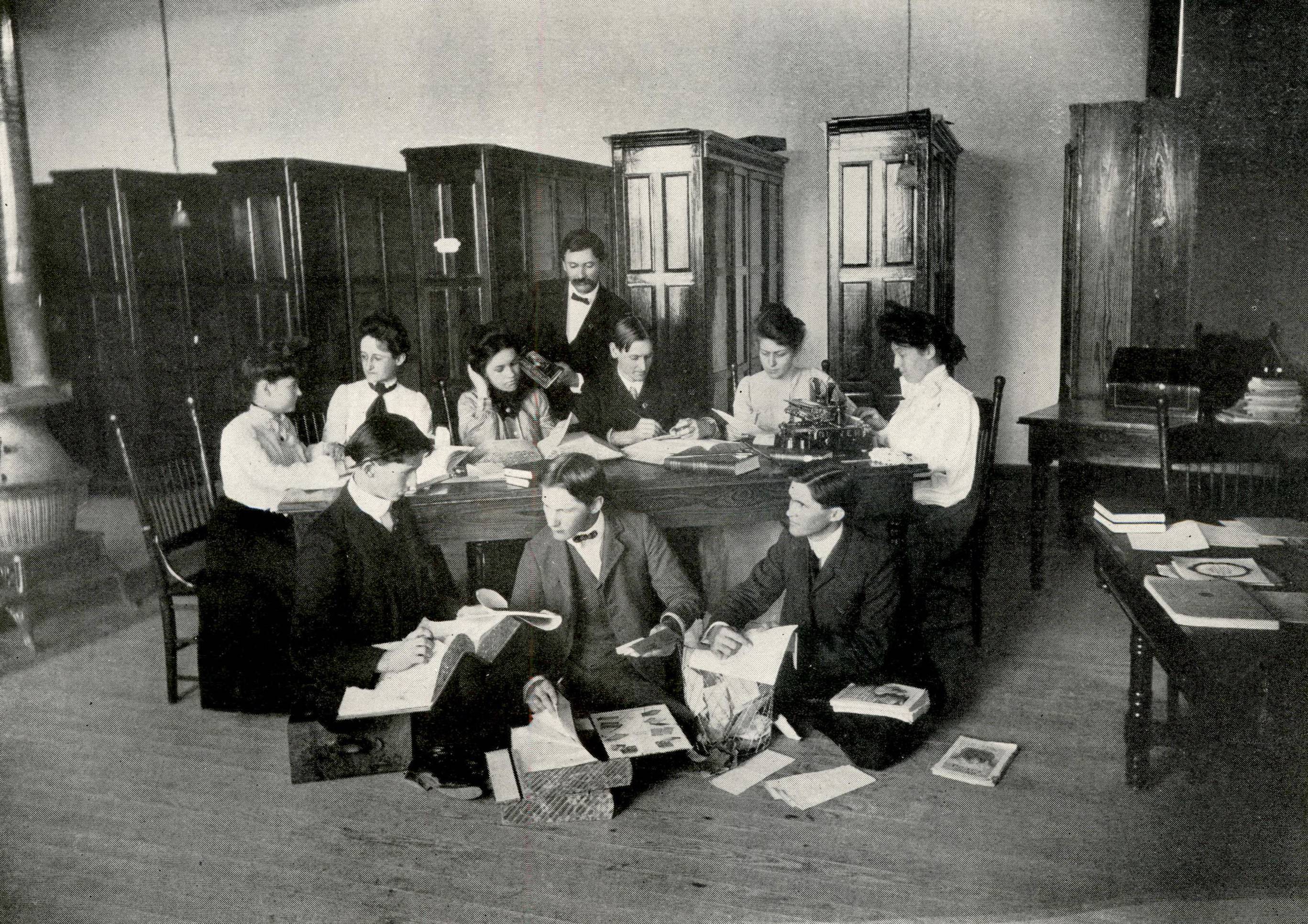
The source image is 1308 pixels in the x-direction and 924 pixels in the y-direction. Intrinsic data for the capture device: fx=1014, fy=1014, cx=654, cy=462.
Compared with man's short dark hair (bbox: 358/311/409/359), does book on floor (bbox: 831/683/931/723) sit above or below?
below

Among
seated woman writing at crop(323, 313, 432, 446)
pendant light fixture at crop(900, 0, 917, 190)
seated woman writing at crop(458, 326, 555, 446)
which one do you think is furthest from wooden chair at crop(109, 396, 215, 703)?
pendant light fixture at crop(900, 0, 917, 190)

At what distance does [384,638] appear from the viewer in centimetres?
309

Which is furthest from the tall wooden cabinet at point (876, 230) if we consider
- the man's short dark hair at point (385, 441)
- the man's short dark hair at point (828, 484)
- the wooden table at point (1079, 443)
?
the man's short dark hair at point (385, 441)

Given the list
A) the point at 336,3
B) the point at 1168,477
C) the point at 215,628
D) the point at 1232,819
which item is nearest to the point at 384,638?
the point at 215,628

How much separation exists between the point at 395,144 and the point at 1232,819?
7.36 meters

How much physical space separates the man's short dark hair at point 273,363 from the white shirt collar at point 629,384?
129cm

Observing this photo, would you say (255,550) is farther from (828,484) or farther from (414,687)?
(828,484)

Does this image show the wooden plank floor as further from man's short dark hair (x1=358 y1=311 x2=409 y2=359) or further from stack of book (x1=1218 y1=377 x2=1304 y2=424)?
stack of book (x1=1218 y1=377 x2=1304 y2=424)

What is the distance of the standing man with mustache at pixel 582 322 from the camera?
176 inches

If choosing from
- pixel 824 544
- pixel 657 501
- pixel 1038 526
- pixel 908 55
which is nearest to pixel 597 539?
pixel 657 501

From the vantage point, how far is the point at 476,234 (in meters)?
6.01

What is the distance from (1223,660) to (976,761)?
112 centimetres

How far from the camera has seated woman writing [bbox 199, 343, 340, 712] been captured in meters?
3.54

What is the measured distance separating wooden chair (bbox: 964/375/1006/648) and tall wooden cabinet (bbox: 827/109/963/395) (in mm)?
1601
